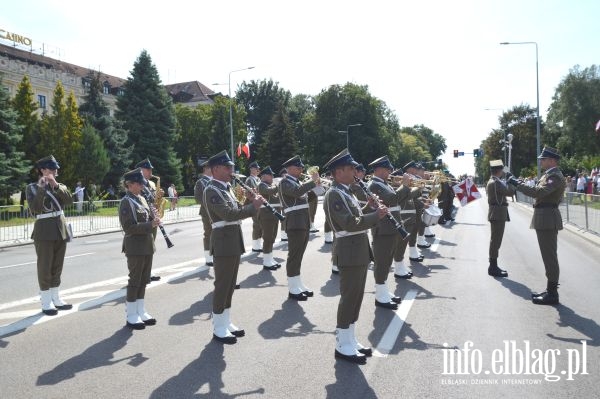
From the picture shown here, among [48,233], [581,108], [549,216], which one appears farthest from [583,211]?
[581,108]

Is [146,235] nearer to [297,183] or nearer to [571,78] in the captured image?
[297,183]

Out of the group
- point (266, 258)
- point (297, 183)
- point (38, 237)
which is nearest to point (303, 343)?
point (297, 183)

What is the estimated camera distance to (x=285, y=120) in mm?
65688

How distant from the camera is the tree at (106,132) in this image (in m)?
41.5

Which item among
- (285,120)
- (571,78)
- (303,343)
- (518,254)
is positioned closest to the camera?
(303,343)

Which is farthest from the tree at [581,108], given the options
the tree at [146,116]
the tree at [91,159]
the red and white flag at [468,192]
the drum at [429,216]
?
the drum at [429,216]

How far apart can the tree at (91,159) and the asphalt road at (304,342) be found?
29.2m

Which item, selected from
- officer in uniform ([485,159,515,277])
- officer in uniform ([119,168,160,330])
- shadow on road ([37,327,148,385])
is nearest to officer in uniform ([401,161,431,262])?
officer in uniform ([485,159,515,277])

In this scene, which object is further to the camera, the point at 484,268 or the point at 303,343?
the point at 484,268

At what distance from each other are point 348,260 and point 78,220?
58.7 ft

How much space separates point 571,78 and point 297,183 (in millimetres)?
55788

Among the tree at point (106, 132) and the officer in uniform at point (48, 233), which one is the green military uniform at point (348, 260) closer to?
the officer in uniform at point (48, 233)

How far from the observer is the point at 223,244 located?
6.34 metres

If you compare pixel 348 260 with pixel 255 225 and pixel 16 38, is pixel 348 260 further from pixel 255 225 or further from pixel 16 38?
pixel 16 38
